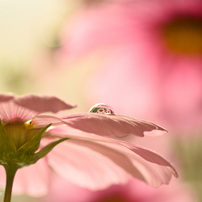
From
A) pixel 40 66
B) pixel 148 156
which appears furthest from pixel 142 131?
pixel 40 66

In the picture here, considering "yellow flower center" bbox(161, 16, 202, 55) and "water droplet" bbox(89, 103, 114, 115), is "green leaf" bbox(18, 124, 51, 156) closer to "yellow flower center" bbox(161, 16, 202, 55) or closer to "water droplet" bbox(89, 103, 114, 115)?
"water droplet" bbox(89, 103, 114, 115)

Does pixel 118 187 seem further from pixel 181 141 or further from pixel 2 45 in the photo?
pixel 2 45

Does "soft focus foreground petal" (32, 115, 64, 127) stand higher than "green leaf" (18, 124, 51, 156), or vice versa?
"soft focus foreground petal" (32, 115, 64, 127)

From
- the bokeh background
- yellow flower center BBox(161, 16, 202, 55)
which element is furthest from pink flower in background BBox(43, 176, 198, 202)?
yellow flower center BBox(161, 16, 202, 55)

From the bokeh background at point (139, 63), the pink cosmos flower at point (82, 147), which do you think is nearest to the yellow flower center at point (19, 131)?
the pink cosmos flower at point (82, 147)

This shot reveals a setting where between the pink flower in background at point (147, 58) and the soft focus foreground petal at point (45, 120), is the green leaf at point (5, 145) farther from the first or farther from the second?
the pink flower in background at point (147, 58)

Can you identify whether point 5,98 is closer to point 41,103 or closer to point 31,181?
point 41,103

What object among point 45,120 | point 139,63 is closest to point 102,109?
point 45,120
